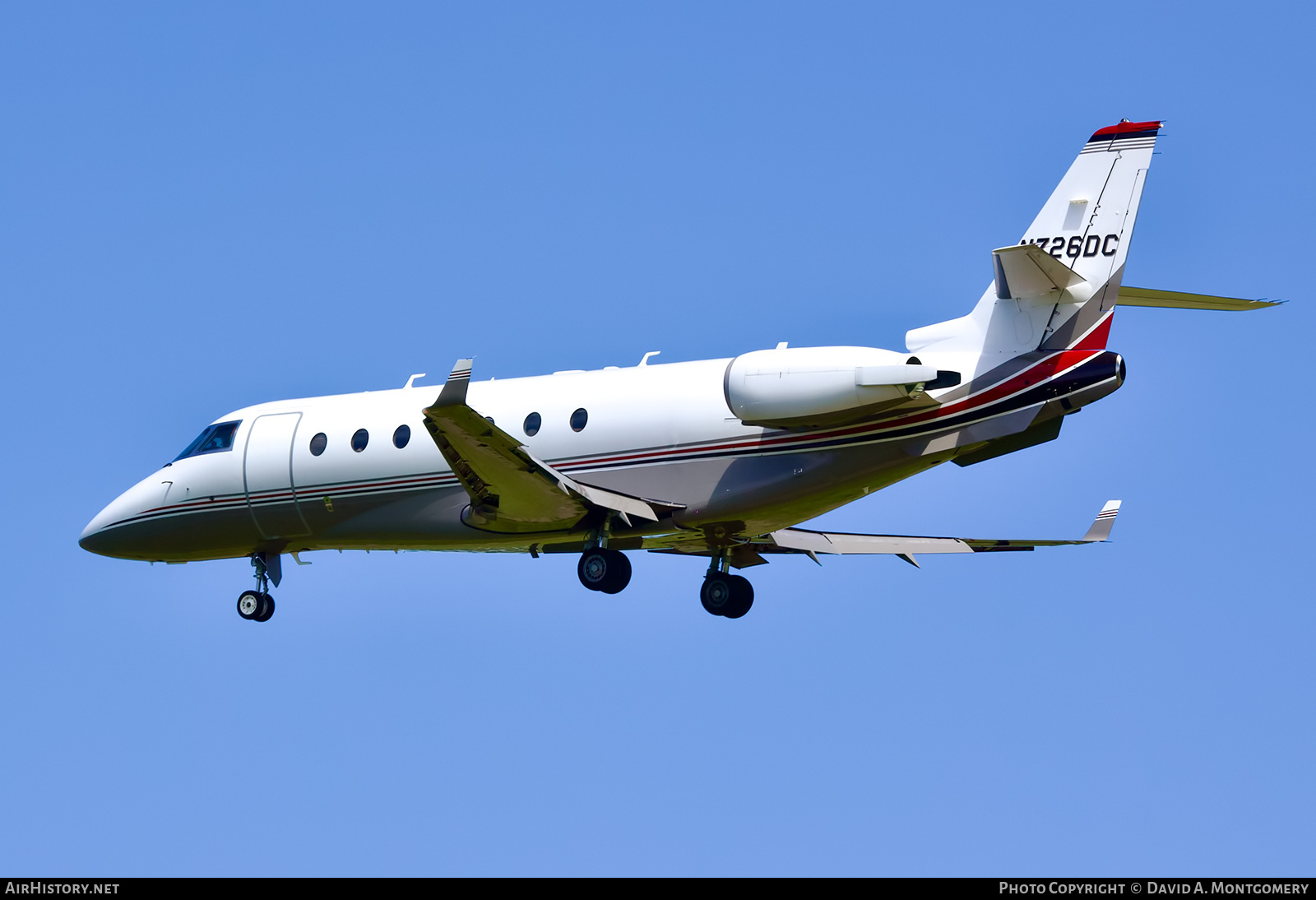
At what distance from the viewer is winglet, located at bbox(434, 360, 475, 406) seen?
72.9 feet

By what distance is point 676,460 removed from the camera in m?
24.8

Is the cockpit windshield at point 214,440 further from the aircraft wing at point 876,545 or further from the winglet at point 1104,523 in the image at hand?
the winglet at point 1104,523

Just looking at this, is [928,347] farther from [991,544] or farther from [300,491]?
[300,491]

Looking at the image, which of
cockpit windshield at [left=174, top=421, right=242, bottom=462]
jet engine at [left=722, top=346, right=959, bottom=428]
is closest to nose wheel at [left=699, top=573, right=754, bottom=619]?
jet engine at [left=722, top=346, right=959, bottom=428]

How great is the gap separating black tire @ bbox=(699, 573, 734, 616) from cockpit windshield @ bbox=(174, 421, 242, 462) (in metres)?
8.14

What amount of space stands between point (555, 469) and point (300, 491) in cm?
478

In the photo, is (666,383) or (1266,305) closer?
(1266,305)

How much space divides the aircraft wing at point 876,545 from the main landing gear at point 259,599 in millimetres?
8099

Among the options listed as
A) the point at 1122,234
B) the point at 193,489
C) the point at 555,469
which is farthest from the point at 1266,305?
the point at 193,489

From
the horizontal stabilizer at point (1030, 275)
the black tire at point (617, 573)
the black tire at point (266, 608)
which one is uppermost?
the horizontal stabilizer at point (1030, 275)

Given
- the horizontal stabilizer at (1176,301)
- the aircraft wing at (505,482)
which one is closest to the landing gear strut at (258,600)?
the aircraft wing at (505,482)

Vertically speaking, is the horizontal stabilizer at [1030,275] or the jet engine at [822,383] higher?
the horizontal stabilizer at [1030,275]

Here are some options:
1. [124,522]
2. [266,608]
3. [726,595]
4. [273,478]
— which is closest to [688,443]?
[726,595]

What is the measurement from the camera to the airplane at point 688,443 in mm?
22734
